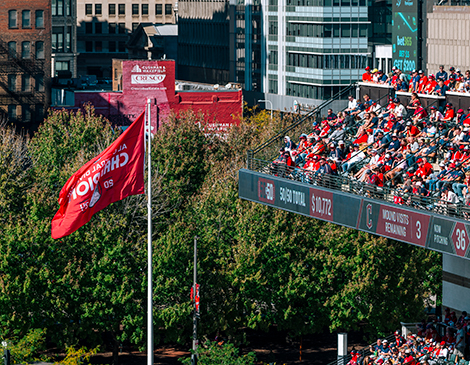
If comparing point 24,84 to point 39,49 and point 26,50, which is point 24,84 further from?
point 39,49

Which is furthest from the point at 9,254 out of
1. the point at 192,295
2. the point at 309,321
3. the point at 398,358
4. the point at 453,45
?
the point at 453,45

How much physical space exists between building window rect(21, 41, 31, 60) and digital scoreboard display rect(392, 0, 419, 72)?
36.8 m

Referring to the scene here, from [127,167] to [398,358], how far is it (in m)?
14.7

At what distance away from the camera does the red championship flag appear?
30.7 metres

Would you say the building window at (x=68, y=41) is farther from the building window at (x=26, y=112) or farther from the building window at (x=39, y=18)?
the building window at (x=26, y=112)

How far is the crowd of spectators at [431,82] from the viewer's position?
44906 millimetres

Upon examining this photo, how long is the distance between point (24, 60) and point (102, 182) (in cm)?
7038

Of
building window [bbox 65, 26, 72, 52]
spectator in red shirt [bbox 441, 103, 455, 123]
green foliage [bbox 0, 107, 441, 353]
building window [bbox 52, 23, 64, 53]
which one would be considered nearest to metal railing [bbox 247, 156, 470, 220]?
spectator in red shirt [bbox 441, 103, 455, 123]

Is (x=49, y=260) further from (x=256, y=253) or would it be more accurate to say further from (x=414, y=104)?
(x=414, y=104)

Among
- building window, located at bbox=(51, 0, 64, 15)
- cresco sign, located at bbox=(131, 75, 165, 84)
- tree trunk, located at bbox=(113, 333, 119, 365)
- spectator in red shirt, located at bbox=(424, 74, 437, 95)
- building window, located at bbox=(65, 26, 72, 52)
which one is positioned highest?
building window, located at bbox=(51, 0, 64, 15)

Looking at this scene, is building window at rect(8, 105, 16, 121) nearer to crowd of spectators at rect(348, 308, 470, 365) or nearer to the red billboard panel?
crowd of spectators at rect(348, 308, 470, 365)

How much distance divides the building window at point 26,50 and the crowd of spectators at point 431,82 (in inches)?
2167

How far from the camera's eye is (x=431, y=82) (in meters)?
46.4

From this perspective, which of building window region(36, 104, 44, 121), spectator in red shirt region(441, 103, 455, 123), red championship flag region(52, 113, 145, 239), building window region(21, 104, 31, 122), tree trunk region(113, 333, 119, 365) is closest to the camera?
red championship flag region(52, 113, 145, 239)
